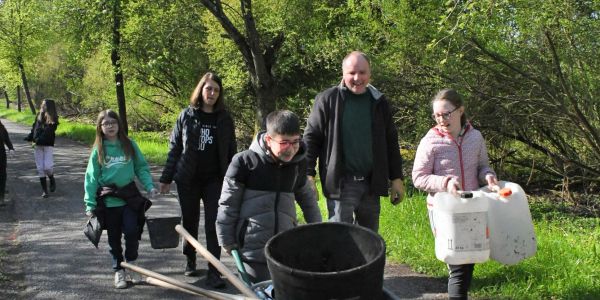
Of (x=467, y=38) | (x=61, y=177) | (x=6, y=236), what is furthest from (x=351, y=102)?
(x=61, y=177)

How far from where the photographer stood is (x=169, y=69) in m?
19.5

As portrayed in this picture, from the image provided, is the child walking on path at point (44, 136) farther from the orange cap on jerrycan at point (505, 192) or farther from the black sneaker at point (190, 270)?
the orange cap on jerrycan at point (505, 192)

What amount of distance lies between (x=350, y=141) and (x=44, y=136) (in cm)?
756

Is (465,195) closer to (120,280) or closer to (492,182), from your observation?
(492,182)

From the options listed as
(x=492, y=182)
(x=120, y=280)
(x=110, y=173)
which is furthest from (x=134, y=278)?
(x=492, y=182)

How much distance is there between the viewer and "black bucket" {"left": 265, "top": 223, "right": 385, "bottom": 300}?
82.7 inches

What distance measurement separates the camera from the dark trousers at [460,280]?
3.67 m

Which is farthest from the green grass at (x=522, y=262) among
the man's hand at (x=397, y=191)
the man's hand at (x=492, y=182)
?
the man's hand at (x=492, y=182)

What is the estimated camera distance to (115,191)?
16.4 feet

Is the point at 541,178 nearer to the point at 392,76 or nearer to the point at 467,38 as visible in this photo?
the point at 392,76

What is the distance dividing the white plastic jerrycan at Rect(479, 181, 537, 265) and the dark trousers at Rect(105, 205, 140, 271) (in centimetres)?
324

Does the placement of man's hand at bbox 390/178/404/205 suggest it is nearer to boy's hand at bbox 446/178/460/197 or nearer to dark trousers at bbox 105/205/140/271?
boy's hand at bbox 446/178/460/197

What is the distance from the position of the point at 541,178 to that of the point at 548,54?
12.7 feet

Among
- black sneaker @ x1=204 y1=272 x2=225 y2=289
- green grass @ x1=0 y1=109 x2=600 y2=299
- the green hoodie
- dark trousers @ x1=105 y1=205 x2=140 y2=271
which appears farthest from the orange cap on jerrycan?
dark trousers @ x1=105 y1=205 x2=140 y2=271
